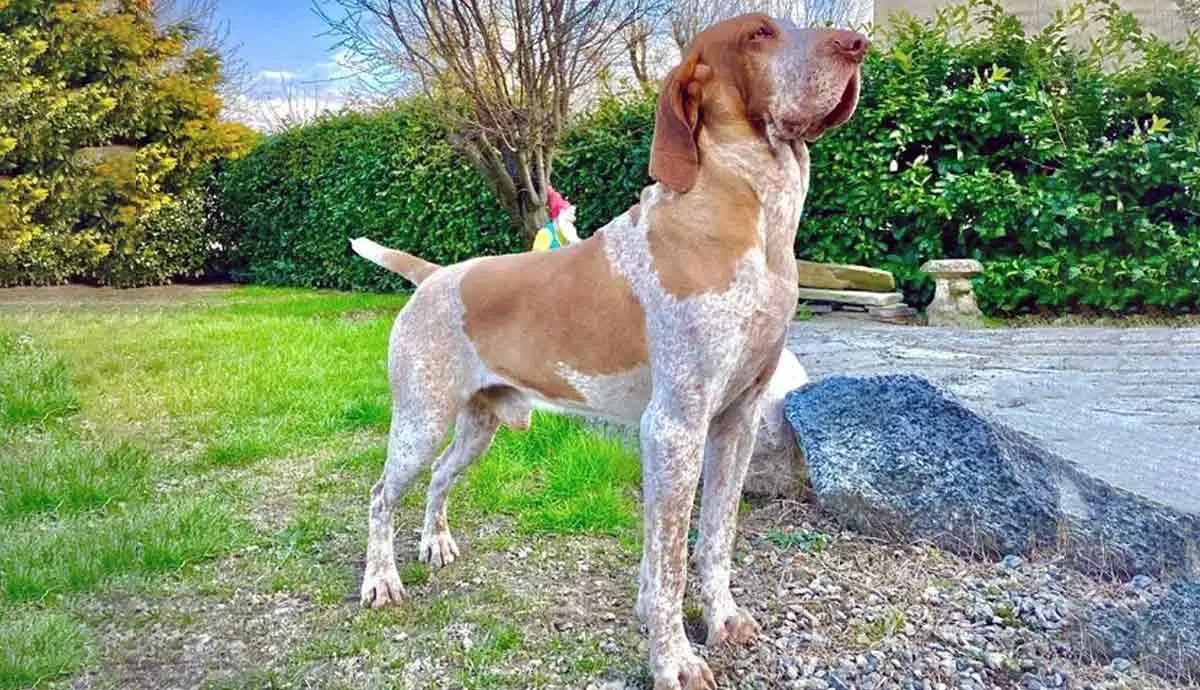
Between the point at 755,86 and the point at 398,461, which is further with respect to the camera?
the point at 398,461

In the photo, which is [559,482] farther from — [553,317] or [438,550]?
[553,317]

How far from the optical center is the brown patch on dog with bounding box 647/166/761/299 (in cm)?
199

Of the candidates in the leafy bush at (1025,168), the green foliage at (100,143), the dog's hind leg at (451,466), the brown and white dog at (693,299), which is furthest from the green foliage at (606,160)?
the green foliage at (100,143)

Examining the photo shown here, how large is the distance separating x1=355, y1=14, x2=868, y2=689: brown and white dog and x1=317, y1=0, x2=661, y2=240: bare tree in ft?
17.2

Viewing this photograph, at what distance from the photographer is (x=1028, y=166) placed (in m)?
6.92

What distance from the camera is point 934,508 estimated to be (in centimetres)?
297

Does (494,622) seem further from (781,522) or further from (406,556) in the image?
(781,522)

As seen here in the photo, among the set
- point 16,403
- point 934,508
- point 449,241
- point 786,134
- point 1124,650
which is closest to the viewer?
point 786,134

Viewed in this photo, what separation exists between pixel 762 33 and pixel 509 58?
5.81 meters

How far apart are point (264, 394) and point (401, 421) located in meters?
3.29

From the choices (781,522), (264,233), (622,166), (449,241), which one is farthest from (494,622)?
(264,233)

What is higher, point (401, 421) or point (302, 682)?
point (401, 421)

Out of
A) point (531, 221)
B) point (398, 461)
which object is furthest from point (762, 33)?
point (531, 221)

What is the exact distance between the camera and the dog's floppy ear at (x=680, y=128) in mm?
1997
